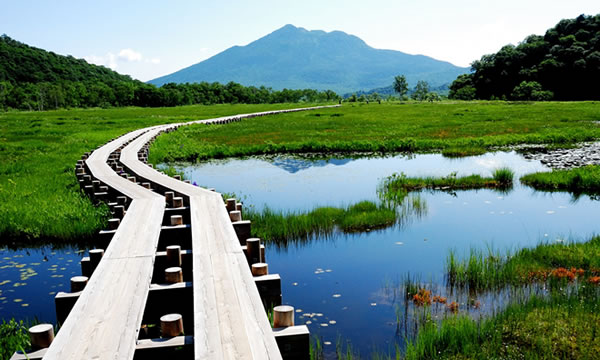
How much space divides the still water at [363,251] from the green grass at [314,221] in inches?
16.5

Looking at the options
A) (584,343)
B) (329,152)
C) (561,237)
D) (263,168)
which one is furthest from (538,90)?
(584,343)

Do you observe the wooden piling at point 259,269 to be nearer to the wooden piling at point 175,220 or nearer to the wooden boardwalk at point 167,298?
the wooden boardwalk at point 167,298

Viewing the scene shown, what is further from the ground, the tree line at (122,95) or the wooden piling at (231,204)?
the tree line at (122,95)

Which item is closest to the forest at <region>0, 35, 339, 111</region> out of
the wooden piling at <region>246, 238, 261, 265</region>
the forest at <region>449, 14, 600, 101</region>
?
the forest at <region>449, 14, 600, 101</region>

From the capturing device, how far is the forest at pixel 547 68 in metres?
93.4

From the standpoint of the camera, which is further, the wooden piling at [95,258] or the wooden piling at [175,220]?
the wooden piling at [175,220]

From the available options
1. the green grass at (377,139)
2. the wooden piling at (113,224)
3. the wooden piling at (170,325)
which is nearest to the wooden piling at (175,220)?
the wooden piling at (113,224)

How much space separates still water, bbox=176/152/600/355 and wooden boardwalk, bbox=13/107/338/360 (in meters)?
1.68

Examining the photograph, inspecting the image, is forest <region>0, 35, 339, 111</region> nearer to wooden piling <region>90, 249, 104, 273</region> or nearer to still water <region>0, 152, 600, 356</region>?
still water <region>0, 152, 600, 356</region>

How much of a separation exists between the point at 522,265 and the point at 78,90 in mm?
131611

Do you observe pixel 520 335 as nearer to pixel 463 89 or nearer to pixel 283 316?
pixel 283 316

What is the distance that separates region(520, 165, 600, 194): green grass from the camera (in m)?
15.6

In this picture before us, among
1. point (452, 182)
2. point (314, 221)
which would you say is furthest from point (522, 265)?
point (452, 182)

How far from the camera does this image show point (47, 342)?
4.38 meters
